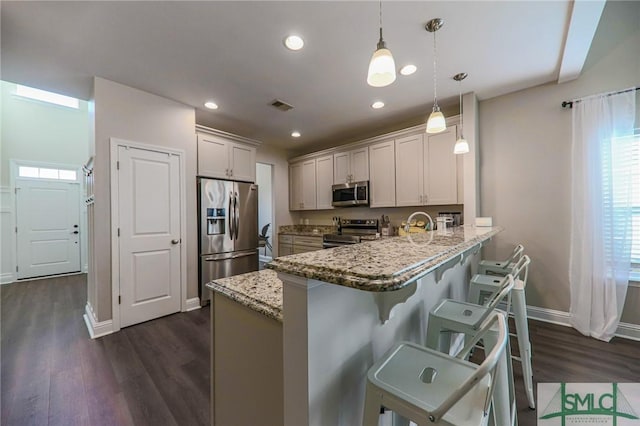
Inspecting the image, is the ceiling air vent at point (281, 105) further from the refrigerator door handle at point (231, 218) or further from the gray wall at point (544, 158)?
the gray wall at point (544, 158)

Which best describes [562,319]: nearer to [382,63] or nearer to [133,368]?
[382,63]

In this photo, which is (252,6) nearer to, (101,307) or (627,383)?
(101,307)

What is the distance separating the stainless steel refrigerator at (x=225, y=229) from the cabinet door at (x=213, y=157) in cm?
18

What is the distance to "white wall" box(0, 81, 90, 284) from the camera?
15.2 feet

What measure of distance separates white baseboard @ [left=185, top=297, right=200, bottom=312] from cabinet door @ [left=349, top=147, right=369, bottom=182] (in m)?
3.02

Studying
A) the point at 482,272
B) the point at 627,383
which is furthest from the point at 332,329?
the point at 627,383

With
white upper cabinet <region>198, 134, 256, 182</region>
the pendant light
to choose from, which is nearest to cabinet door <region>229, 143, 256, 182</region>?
white upper cabinet <region>198, 134, 256, 182</region>

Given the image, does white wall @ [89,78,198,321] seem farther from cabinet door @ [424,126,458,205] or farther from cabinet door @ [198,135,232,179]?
cabinet door @ [424,126,458,205]

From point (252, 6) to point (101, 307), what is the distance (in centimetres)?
318

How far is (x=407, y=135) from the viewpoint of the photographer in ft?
11.9

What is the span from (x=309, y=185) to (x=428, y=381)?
172 inches

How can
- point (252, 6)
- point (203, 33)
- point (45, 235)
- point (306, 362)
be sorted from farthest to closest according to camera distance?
point (45, 235) < point (203, 33) < point (252, 6) < point (306, 362)

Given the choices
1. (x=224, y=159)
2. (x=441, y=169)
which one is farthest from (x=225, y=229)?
(x=441, y=169)

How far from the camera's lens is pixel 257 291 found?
111 centimetres
